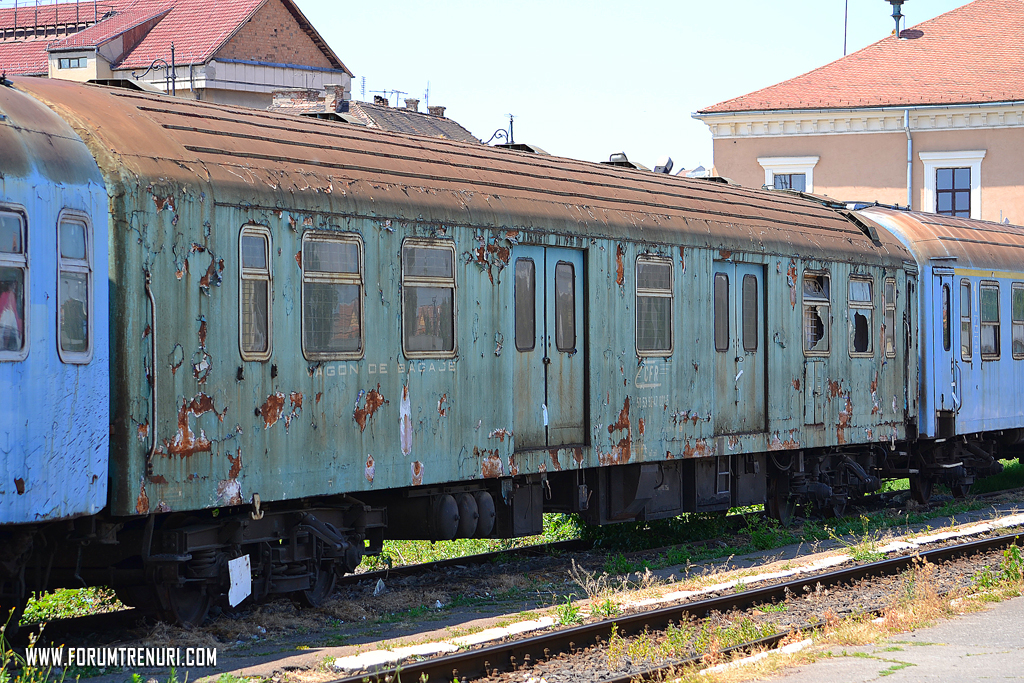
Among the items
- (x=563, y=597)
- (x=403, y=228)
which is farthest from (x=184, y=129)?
(x=563, y=597)

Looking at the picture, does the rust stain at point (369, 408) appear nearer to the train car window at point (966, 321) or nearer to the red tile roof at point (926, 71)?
the train car window at point (966, 321)

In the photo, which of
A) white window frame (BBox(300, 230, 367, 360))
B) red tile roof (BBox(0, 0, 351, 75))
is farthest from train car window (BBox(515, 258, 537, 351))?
red tile roof (BBox(0, 0, 351, 75))

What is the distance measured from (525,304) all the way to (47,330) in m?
4.62

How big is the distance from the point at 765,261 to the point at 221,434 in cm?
743

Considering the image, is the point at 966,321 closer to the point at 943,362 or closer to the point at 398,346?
the point at 943,362

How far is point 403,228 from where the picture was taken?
950 centimetres

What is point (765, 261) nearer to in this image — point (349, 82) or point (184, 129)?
point (184, 129)

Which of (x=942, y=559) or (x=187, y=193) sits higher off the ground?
(x=187, y=193)

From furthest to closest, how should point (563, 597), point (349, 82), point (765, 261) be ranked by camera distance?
point (349, 82) < point (765, 261) < point (563, 597)

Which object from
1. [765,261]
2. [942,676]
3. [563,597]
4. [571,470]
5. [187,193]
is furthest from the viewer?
[765,261]

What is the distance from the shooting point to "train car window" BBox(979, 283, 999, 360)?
17.8 meters

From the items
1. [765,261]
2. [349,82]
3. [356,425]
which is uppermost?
[349,82]

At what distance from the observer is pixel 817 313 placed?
1476cm

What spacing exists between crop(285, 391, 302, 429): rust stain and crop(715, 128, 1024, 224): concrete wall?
94.3 feet
